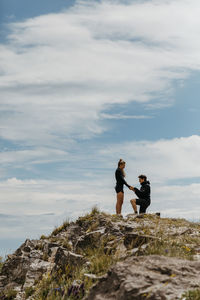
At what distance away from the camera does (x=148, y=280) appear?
22.5 ft

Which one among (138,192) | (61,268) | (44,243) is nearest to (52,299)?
(61,268)

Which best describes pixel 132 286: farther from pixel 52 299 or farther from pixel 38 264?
pixel 38 264

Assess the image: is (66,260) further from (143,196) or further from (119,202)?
(143,196)

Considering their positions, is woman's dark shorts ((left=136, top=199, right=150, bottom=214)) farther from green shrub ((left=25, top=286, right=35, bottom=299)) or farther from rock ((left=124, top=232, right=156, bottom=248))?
green shrub ((left=25, top=286, right=35, bottom=299))

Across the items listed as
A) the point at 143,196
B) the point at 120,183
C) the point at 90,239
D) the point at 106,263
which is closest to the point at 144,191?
the point at 143,196

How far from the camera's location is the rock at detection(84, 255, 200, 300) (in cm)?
649

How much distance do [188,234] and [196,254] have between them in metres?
3.46

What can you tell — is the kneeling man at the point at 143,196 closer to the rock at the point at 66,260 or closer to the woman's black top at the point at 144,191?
the woman's black top at the point at 144,191

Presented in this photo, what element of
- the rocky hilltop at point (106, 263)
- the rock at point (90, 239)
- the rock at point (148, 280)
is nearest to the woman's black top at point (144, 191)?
the rocky hilltop at point (106, 263)

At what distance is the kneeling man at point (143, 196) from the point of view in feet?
64.7

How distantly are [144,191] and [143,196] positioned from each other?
0.91 ft

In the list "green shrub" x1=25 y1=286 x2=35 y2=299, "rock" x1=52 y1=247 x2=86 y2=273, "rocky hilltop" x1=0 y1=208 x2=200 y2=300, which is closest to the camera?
"rocky hilltop" x1=0 y1=208 x2=200 y2=300

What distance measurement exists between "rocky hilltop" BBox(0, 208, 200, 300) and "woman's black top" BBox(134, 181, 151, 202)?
190 centimetres

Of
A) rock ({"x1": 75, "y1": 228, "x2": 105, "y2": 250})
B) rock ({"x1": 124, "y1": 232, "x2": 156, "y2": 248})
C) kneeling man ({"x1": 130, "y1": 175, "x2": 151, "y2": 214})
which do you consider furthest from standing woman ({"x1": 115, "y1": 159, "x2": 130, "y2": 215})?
rock ({"x1": 124, "y1": 232, "x2": 156, "y2": 248})
